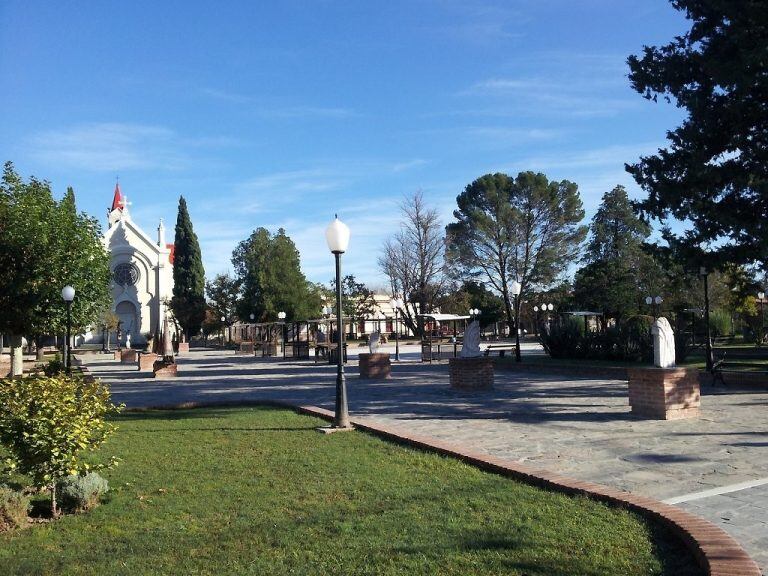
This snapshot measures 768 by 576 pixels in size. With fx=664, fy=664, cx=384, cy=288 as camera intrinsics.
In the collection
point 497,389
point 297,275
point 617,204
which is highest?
point 617,204

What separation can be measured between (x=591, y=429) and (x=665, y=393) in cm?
139

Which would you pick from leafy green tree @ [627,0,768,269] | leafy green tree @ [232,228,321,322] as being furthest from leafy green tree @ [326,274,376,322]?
leafy green tree @ [627,0,768,269]

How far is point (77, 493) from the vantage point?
18.4ft

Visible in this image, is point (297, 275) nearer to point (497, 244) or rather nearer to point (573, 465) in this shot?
point (497, 244)

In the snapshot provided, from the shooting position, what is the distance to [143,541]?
4.70 m

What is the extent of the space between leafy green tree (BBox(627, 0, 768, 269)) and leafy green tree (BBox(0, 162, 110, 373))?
16.8 meters

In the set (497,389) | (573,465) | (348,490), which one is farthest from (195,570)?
(497,389)

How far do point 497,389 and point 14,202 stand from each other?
16.0 meters

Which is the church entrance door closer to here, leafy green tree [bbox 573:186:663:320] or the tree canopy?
leafy green tree [bbox 573:186:663:320]

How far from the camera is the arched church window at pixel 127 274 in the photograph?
67750 millimetres

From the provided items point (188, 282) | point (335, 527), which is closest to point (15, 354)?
point (335, 527)

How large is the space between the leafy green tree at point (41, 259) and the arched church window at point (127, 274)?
155 ft

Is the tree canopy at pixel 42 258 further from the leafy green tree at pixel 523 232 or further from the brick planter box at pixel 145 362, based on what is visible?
Result: the leafy green tree at pixel 523 232

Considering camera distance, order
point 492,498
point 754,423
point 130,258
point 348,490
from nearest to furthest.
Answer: point 492,498, point 348,490, point 754,423, point 130,258
